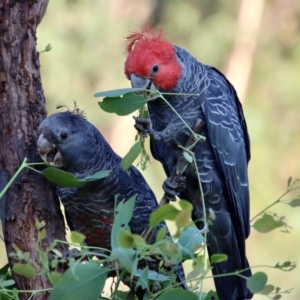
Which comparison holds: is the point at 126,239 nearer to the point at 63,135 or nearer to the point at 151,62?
the point at 63,135

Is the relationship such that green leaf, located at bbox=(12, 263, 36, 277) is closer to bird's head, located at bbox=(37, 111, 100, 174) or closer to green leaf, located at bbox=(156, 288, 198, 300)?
green leaf, located at bbox=(156, 288, 198, 300)

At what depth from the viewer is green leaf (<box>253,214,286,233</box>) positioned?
4.18ft

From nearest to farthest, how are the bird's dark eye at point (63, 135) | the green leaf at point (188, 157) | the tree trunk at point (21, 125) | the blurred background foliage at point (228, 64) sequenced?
the green leaf at point (188, 157), the tree trunk at point (21, 125), the bird's dark eye at point (63, 135), the blurred background foliage at point (228, 64)

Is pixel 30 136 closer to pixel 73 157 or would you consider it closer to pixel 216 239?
pixel 73 157

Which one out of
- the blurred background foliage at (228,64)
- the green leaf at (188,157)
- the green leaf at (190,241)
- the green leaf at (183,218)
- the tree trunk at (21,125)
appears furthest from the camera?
the blurred background foliage at (228,64)

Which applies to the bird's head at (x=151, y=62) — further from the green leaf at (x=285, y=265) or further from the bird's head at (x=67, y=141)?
the green leaf at (x=285, y=265)

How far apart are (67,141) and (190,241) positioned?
78cm

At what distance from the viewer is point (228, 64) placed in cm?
537

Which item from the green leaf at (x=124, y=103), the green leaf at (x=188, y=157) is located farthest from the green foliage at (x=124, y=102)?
the green leaf at (x=188, y=157)

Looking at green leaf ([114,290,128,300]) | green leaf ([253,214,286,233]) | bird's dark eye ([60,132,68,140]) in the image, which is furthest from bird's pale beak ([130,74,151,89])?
green leaf ([253,214,286,233])

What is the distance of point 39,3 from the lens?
175 cm

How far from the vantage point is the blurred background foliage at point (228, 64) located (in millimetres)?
4824

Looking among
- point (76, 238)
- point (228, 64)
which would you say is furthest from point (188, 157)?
point (228, 64)

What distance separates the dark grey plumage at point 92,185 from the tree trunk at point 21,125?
0.27ft
